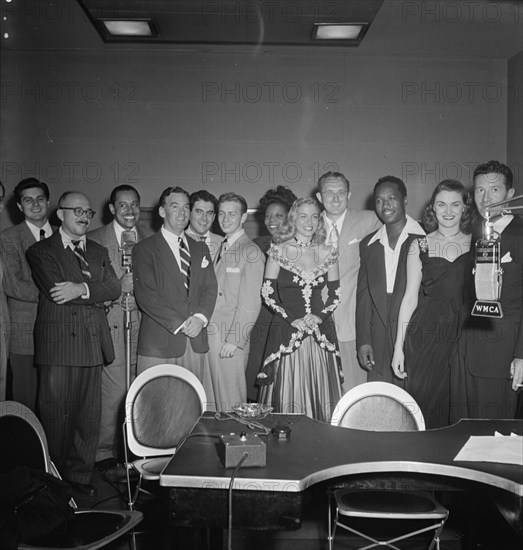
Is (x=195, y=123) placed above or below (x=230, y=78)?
below

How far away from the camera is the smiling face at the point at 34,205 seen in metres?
5.33

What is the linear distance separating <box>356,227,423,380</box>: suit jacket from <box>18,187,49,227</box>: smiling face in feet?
7.86

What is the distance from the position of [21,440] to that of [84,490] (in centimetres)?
171

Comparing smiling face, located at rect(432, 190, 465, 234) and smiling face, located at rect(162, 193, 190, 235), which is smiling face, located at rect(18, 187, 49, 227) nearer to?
smiling face, located at rect(162, 193, 190, 235)

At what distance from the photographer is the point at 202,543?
2.87 meters

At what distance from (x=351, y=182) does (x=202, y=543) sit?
325 cm

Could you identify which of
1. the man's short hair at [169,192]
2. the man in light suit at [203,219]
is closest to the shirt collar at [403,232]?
the man in light suit at [203,219]

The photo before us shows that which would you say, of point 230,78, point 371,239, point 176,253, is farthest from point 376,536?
point 230,78

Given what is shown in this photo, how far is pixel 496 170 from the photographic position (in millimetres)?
4949

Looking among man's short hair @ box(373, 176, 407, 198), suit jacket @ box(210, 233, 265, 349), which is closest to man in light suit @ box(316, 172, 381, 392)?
man's short hair @ box(373, 176, 407, 198)

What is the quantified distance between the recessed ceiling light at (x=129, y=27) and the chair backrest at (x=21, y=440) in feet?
10.2

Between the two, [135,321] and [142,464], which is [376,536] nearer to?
[142,464]

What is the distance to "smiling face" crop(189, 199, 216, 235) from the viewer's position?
529 centimetres

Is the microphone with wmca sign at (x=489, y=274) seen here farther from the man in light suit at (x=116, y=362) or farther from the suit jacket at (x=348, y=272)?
the man in light suit at (x=116, y=362)
